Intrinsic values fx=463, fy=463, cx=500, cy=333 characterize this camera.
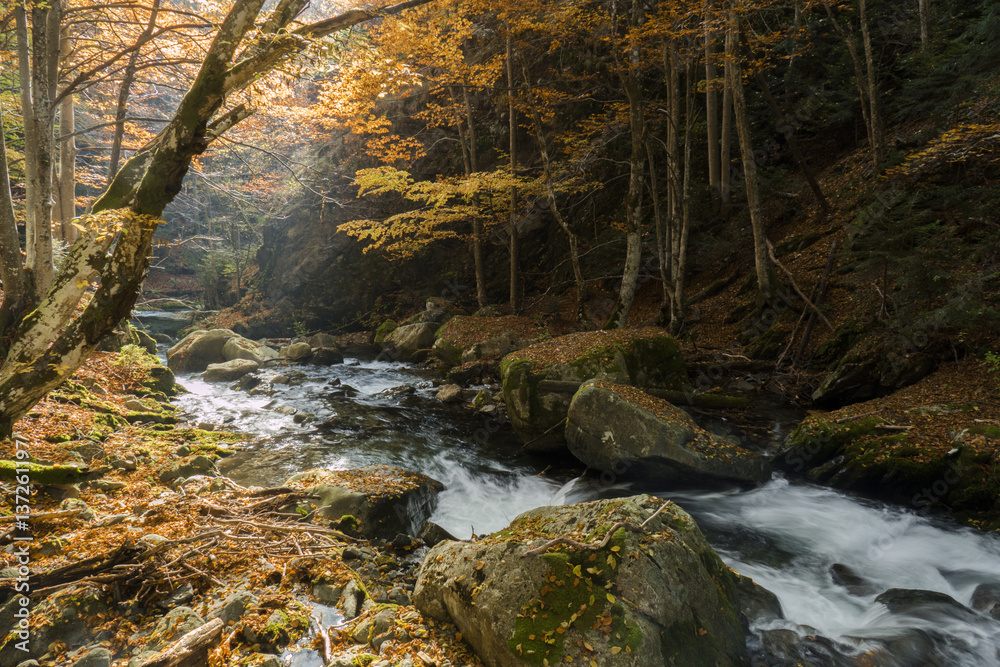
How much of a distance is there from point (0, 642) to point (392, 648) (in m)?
2.49

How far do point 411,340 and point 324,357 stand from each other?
111 inches

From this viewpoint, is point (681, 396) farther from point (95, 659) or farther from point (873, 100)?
point (873, 100)

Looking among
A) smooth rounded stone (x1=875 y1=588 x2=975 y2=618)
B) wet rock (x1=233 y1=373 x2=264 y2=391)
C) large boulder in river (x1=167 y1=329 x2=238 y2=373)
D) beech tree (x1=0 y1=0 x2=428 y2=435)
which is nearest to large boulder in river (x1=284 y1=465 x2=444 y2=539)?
beech tree (x1=0 y1=0 x2=428 y2=435)

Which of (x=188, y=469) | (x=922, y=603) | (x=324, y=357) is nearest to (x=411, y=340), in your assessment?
(x=324, y=357)

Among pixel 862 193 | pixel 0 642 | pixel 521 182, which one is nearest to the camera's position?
pixel 0 642

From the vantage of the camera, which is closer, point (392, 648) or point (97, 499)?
point (392, 648)

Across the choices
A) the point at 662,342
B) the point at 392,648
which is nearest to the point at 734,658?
the point at 392,648

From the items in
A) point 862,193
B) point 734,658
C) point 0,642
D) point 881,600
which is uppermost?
point 862,193

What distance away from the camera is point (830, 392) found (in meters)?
8.05

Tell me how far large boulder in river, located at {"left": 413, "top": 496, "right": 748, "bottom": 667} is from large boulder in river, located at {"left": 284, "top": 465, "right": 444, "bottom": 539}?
151 centimetres

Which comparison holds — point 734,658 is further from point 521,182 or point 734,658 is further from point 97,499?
point 521,182

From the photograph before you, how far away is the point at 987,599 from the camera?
416cm

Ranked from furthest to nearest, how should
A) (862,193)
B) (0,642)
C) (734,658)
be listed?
1. (862,193)
2. (734,658)
3. (0,642)

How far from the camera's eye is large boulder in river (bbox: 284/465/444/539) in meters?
5.15
